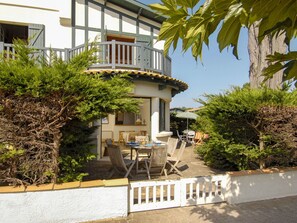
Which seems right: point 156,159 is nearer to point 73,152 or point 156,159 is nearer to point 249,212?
point 73,152

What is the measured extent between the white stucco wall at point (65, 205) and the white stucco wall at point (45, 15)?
740cm

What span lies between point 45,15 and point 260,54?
8761 mm

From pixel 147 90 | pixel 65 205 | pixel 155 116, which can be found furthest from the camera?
pixel 155 116

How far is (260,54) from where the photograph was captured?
711cm

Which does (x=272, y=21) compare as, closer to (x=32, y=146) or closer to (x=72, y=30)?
(x=32, y=146)

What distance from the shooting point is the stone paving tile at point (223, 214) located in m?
3.95

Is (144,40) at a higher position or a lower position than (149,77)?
higher

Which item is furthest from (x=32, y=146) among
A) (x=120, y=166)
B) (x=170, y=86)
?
(x=170, y=86)

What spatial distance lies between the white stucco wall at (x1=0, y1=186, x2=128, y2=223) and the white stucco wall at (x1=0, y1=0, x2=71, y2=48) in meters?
7.40

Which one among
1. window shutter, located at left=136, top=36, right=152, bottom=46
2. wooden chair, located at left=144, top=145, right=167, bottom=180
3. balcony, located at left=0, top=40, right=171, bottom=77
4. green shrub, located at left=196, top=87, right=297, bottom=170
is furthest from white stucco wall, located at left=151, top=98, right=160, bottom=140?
green shrub, located at left=196, top=87, right=297, bottom=170

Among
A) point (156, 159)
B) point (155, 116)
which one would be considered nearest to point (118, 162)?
point (156, 159)

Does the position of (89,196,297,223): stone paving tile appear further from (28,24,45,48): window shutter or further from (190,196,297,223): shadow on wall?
(28,24,45,48): window shutter

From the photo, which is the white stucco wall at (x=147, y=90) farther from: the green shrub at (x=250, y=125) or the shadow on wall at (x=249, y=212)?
the shadow on wall at (x=249, y=212)

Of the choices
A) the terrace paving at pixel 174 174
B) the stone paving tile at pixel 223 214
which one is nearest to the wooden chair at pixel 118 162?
the terrace paving at pixel 174 174
